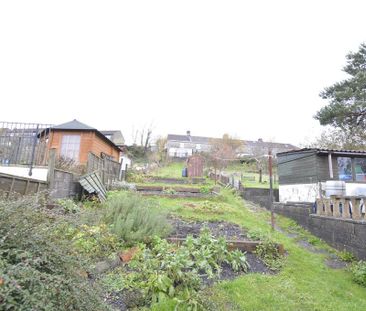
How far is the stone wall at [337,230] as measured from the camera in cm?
567

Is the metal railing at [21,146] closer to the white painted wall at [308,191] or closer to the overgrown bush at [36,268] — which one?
the overgrown bush at [36,268]

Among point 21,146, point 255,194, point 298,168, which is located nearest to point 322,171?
point 298,168

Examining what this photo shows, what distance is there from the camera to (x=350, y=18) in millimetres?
7527

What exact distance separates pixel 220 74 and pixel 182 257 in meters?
12.1

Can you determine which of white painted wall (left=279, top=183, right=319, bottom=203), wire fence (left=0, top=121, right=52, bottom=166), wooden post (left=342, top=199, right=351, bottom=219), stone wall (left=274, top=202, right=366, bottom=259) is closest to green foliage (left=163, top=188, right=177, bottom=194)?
stone wall (left=274, top=202, right=366, bottom=259)

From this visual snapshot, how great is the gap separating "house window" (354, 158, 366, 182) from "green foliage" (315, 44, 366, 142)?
186 inches

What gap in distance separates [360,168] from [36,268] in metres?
15.4

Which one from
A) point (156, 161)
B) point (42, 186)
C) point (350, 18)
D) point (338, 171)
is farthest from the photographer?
point (156, 161)

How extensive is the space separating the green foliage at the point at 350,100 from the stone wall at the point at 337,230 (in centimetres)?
1042

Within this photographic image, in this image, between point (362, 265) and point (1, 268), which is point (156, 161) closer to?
point (362, 265)

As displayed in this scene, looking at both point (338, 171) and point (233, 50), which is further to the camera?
point (338, 171)

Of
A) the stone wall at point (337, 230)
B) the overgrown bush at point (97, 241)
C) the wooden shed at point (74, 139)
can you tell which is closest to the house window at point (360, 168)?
the stone wall at point (337, 230)

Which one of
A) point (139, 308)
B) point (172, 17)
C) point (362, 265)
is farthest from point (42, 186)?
point (362, 265)

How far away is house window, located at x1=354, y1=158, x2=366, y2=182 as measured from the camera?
1269cm
